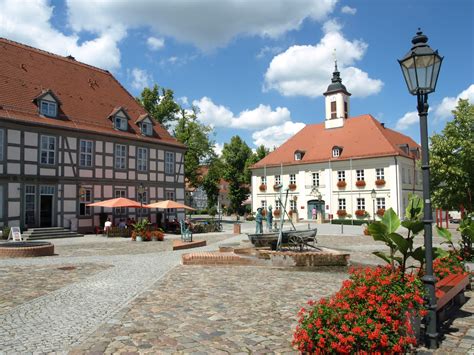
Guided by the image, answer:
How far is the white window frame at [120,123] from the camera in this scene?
3099 centimetres

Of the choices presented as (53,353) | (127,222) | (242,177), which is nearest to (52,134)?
(127,222)

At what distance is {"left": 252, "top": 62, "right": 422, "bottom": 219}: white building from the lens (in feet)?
141

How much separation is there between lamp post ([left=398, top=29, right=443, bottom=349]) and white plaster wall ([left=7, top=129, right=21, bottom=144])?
24.3m

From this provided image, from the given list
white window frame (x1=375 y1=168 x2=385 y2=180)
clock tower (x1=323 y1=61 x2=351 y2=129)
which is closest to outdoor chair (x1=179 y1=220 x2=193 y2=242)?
white window frame (x1=375 y1=168 x2=385 y2=180)

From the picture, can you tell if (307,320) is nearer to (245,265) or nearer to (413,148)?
(245,265)

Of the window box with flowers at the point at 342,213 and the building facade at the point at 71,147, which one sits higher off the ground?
the building facade at the point at 71,147

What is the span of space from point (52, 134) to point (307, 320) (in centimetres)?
2557

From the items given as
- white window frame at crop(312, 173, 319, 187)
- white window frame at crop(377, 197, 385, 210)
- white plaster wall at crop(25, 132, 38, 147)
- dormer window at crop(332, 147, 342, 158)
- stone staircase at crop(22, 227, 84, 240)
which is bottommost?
stone staircase at crop(22, 227, 84, 240)

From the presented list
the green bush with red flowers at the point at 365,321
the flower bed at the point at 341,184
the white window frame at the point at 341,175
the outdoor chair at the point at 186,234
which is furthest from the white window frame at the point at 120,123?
the green bush with red flowers at the point at 365,321

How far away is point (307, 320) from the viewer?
4754mm

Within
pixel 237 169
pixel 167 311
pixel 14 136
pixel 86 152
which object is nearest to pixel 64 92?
pixel 86 152

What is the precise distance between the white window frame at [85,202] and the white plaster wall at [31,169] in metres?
3.40

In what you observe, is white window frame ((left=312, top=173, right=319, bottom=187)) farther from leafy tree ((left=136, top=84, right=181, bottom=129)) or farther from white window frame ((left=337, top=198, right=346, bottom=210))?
leafy tree ((left=136, top=84, right=181, bottom=129))

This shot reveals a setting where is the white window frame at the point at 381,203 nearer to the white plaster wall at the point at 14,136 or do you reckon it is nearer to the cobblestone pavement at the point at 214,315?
the white plaster wall at the point at 14,136
